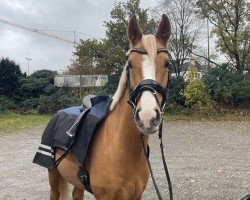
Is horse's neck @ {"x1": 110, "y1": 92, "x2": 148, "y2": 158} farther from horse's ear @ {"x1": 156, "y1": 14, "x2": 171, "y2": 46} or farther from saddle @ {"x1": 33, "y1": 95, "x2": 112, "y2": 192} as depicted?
horse's ear @ {"x1": 156, "y1": 14, "x2": 171, "y2": 46}

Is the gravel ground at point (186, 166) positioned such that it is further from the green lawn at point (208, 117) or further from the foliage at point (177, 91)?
the foliage at point (177, 91)

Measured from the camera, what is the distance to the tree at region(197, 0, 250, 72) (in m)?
25.3

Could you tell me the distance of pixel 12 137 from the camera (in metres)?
15.1

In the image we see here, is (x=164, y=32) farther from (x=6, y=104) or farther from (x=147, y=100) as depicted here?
(x=6, y=104)

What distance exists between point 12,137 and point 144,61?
523 inches

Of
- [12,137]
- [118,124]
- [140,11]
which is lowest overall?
[12,137]

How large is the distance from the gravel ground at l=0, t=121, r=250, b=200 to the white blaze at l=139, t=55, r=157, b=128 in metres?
3.84

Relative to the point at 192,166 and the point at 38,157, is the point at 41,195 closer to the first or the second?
the point at 38,157

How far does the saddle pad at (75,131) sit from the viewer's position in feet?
11.2

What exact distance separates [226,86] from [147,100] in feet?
67.8

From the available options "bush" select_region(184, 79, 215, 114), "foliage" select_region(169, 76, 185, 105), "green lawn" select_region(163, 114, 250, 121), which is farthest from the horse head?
"foliage" select_region(169, 76, 185, 105)

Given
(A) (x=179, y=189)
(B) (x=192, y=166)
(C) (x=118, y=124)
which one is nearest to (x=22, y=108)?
(B) (x=192, y=166)

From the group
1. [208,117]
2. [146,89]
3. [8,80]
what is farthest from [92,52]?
[146,89]

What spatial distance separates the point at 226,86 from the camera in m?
22.3
